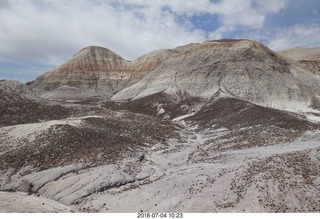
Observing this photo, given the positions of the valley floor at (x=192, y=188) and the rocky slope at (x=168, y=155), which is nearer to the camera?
the valley floor at (x=192, y=188)

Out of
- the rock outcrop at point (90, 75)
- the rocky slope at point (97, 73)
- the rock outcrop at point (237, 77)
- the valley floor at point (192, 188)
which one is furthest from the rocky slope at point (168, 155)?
the rock outcrop at point (90, 75)

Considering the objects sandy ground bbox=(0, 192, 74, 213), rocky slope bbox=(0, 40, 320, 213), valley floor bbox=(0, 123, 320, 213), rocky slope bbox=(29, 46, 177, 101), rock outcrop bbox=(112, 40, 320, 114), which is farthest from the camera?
rocky slope bbox=(29, 46, 177, 101)

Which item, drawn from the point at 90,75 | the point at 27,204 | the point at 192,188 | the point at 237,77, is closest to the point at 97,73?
the point at 90,75

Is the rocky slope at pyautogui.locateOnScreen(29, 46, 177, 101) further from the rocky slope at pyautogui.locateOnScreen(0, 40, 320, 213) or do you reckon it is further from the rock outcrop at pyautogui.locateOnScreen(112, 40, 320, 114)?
the rocky slope at pyautogui.locateOnScreen(0, 40, 320, 213)

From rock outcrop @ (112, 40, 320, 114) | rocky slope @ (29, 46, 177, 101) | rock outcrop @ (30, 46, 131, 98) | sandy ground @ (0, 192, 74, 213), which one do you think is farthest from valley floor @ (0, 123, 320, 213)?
rock outcrop @ (30, 46, 131, 98)

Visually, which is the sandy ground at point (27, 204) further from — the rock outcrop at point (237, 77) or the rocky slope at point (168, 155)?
the rock outcrop at point (237, 77)

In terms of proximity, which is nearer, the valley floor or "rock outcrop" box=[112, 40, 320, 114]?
the valley floor

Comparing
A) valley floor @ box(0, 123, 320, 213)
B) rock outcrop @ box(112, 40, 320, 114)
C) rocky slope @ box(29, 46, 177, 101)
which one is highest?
rocky slope @ box(29, 46, 177, 101)

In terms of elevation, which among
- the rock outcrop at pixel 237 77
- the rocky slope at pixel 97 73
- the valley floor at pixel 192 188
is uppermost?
the rocky slope at pixel 97 73

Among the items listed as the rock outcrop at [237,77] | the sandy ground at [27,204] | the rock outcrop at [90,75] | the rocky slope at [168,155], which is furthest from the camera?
the rock outcrop at [90,75]

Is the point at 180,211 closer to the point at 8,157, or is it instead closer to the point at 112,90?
the point at 8,157

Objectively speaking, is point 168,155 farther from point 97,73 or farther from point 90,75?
point 97,73

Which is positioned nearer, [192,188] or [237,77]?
[192,188]
